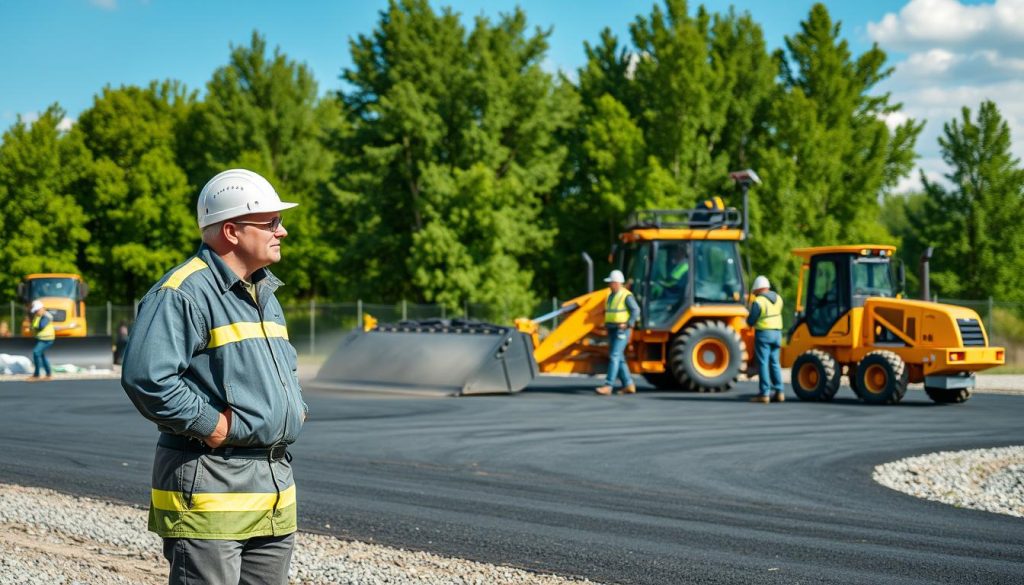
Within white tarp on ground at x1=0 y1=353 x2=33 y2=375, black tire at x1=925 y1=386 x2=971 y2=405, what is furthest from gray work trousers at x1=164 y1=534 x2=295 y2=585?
white tarp on ground at x1=0 y1=353 x2=33 y2=375

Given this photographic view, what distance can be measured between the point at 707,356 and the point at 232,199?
57.5ft

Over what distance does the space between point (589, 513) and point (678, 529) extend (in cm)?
87

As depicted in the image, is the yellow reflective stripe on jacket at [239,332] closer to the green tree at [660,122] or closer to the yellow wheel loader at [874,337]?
the yellow wheel loader at [874,337]

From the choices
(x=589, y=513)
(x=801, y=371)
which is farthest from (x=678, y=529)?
(x=801, y=371)

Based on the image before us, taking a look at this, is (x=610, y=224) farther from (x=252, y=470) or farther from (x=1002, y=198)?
(x=252, y=470)

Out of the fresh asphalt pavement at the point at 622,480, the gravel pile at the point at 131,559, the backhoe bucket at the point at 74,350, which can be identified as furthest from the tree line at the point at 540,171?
the gravel pile at the point at 131,559

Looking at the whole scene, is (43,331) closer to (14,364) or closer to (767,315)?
(14,364)

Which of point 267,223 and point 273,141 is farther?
point 273,141

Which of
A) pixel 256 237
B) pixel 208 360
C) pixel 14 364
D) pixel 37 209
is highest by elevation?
pixel 37 209

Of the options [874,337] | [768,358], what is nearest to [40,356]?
[768,358]

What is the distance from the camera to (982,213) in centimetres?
4319

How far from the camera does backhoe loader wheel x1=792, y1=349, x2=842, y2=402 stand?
19.1 meters

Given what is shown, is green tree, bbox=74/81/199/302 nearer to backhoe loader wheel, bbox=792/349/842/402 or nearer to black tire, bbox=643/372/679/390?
black tire, bbox=643/372/679/390

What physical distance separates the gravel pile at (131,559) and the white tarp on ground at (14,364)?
21.6 m
